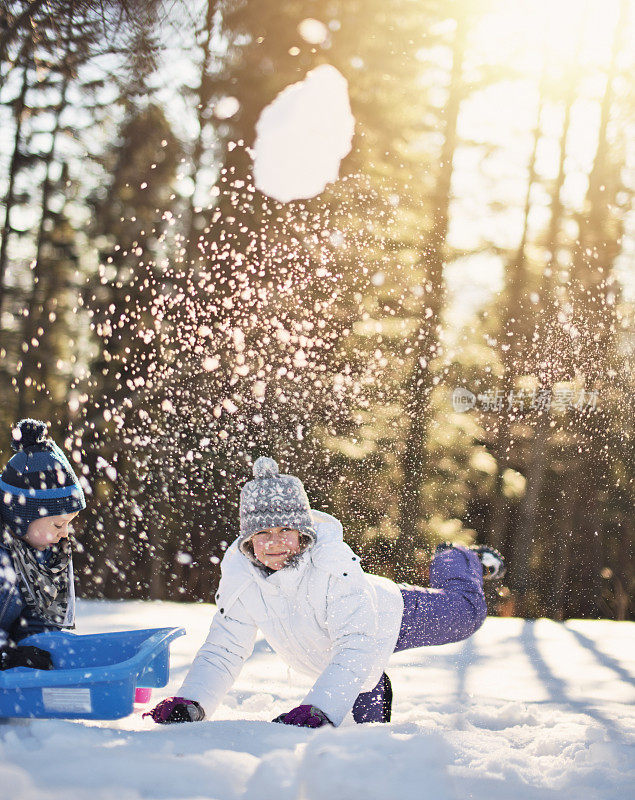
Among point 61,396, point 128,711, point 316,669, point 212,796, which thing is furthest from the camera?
point 61,396

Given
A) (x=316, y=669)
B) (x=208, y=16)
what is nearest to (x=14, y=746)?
(x=316, y=669)

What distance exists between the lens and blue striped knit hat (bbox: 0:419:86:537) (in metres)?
1.84

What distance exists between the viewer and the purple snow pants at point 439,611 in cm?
199

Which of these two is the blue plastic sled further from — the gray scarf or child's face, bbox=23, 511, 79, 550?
child's face, bbox=23, 511, 79, 550

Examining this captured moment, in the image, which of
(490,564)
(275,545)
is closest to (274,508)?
(275,545)

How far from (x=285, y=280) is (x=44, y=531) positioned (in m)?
4.58

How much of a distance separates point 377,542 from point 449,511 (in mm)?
788

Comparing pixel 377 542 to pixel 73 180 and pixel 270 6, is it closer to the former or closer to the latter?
pixel 73 180

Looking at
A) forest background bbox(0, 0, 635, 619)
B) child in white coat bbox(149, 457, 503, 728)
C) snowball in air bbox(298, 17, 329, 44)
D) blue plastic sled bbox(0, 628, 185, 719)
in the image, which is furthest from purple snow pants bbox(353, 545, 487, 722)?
snowball in air bbox(298, 17, 329, 44)

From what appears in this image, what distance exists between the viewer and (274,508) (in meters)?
1.78

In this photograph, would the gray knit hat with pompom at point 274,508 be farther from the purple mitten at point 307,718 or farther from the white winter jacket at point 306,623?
the purple mitten at point 307,718

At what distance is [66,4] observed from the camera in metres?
6.29

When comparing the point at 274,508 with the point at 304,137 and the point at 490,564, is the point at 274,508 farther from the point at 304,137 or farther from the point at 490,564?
the point at 304,137

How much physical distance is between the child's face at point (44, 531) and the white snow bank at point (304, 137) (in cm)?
477
